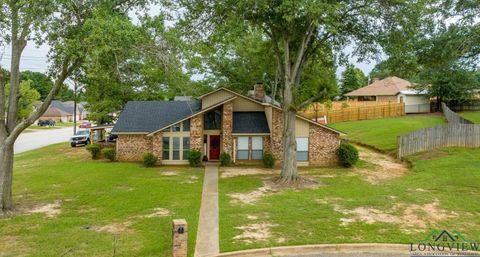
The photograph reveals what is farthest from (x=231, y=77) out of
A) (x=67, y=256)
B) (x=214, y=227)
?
(x=67, y=256)

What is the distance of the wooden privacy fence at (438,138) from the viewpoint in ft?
79.4

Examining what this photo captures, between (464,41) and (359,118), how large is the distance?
23.9 m

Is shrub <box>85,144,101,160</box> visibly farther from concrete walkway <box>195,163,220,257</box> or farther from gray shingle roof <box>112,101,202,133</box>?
concrete walkway <box>195,163,220,257</box>

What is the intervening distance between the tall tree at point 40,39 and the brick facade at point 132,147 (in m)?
11.4

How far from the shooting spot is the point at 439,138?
2478cm

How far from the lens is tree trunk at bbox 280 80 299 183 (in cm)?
1966

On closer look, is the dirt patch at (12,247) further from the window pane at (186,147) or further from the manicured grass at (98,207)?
the window pane at (186,147)

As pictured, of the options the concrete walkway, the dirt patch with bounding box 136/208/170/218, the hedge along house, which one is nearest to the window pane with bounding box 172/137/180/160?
the hedge along house

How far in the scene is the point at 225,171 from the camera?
23094 millimetres

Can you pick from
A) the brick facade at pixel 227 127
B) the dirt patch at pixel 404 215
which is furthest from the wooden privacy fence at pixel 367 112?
the dirt patch at pixel 404 215

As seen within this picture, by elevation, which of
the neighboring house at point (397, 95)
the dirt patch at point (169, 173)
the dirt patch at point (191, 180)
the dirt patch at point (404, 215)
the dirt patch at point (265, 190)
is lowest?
the dirt patch at point (404, 215)

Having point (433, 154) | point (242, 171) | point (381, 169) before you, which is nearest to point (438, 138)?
point (433, 154)

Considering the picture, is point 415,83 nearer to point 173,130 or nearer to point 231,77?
point 231,77

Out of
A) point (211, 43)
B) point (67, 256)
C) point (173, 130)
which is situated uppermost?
point (211, 43)
